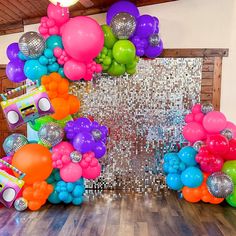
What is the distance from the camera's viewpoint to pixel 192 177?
11.7 feet

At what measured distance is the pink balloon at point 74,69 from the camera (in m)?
3.39

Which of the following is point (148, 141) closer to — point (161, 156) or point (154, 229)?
point (161, 156)

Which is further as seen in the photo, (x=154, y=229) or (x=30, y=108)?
(x=30, y=108)

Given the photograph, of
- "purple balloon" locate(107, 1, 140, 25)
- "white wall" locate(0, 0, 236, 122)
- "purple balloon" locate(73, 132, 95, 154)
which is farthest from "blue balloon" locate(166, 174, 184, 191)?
"purple balloon" locate(107, 1, 140, 25)

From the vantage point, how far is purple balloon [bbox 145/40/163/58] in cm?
391

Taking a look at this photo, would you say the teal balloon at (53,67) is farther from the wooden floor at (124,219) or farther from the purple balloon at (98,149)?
the wooden floor at (124,219)

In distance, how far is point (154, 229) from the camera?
291 centimetres

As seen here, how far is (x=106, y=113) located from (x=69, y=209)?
135 cm

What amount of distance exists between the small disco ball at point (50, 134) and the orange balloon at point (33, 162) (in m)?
0.09

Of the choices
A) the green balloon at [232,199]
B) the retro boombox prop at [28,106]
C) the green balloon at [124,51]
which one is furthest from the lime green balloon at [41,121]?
the green balloon at [232,199]

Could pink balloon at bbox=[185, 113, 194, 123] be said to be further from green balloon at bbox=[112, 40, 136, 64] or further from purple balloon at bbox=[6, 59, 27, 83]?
purple balloon at bbox=[6, 59, 27, 83]

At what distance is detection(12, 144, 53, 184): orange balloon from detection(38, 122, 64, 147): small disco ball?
9 centimetres

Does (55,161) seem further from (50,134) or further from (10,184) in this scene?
(10,184)

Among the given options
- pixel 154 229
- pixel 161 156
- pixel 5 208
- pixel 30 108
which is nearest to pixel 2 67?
pixel 30 108
